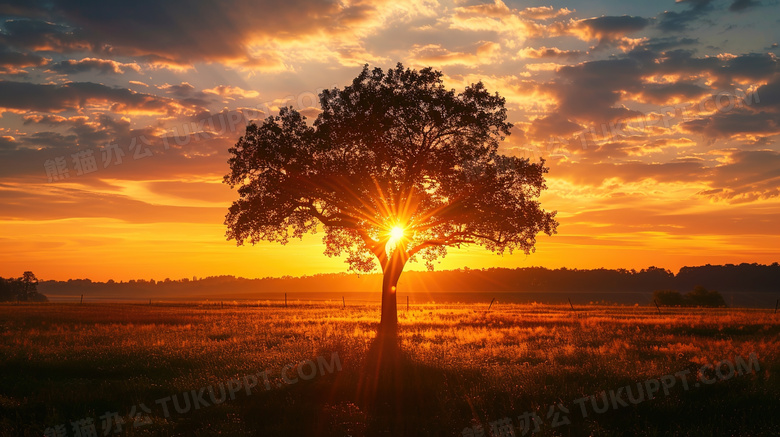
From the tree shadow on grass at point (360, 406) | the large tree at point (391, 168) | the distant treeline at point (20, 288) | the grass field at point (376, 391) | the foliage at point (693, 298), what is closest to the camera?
the tree shadow on grass at point (360, 406)

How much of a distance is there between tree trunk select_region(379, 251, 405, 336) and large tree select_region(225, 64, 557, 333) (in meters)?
0.06

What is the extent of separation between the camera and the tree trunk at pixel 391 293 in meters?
27.5

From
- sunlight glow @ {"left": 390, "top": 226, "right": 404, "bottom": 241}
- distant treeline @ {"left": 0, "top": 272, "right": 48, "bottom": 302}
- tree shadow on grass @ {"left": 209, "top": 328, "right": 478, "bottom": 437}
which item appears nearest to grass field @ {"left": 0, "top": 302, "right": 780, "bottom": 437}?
tree shadow on grass @ {"left": 209, "top": 328, "right": 478, "bottom": 437}

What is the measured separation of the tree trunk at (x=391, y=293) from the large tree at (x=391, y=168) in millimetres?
61

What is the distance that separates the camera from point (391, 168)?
27391mm

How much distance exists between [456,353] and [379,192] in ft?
34.4

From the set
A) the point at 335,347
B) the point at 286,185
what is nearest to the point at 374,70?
the point at 286,185

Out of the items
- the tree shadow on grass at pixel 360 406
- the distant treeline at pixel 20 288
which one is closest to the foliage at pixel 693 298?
the tree shadow on grass at pixel 360 406

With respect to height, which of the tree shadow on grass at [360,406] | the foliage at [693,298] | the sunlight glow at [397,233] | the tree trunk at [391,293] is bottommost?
the foliage at [693,298]

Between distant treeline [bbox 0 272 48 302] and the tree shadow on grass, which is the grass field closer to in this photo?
the tree shadow on grass

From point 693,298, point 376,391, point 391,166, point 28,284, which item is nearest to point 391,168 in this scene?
point 391,166

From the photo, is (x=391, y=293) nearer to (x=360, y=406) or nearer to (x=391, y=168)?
(x=391, y=168)

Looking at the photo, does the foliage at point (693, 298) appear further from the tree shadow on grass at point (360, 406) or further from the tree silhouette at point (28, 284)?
the tree silhouette at point (28, 284)

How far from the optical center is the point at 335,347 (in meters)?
19.3
